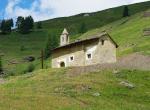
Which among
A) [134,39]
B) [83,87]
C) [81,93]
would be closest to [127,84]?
[83,87]

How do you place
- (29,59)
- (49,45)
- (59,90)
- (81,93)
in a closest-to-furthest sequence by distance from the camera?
(81,93) < (59,90) < (49,45) < (29,59)

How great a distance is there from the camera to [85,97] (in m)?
48.6

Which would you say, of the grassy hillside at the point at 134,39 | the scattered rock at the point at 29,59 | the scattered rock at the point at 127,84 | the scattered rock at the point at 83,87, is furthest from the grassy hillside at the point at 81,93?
the scattered rock at the point at 29,59

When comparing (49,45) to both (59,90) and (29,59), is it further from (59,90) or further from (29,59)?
(59,90)

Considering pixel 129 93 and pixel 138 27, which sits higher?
pixel 138 27

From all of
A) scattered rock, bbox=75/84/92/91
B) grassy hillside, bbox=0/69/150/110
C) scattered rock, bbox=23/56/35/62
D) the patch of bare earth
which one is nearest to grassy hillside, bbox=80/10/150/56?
the patch of bare earth

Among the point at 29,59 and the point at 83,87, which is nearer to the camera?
the point at 83,87

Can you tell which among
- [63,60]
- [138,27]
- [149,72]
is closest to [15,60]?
[138,27]

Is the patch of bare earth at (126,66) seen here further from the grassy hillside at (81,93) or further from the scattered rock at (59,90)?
the scattered rock at (59,90)

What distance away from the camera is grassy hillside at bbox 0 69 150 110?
41.2m

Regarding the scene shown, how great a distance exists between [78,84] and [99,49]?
3310cm

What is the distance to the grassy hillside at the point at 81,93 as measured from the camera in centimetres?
4122

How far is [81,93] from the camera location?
51.1 m

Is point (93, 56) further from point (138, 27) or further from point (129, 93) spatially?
point (138, 27)
